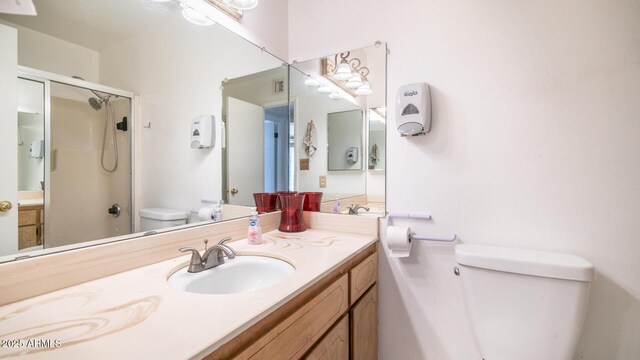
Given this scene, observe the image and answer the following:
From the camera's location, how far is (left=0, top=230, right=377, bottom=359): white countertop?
50 centimetres

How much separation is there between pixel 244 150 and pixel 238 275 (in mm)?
793

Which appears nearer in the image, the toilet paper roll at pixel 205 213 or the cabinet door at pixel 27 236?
the cabinet door at pixel 27 236

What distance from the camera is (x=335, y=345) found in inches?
38.9

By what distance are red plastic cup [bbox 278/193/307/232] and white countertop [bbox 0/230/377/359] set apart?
0.62 meters

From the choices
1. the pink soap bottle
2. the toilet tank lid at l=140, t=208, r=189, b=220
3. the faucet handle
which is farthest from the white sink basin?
the toilet tank lid at l=140, t=208, r=189, b=220

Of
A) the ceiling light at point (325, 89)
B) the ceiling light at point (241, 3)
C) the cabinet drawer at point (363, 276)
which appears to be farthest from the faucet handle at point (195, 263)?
the ceiling light at point (325, 89)

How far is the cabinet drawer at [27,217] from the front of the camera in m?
0.73

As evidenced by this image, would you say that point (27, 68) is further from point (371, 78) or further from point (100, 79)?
point (371, 78)

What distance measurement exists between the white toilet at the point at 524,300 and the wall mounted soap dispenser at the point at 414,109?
590 millimetres

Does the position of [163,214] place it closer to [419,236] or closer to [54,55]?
[54,55]

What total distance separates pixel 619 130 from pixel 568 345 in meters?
0.83

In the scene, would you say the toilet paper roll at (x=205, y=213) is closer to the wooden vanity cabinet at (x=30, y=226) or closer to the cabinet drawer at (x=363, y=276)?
the wooden vanity cabinet at (x=30, y=226)

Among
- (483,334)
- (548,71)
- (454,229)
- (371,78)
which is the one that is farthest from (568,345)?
(371,78)

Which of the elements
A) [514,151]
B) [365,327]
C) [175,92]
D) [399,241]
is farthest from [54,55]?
[514,151]
